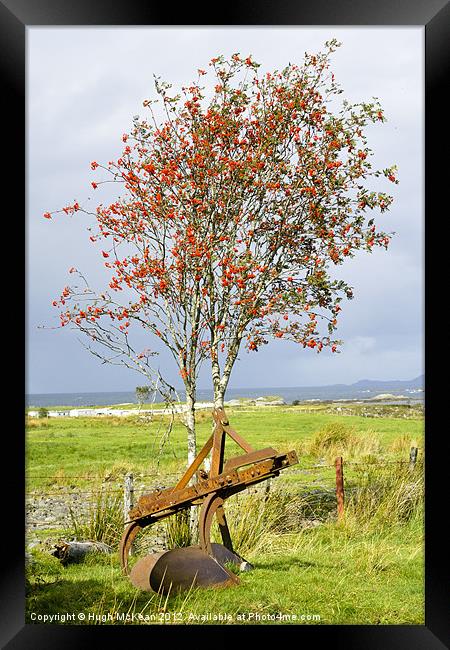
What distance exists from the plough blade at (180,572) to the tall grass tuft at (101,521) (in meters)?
1.24

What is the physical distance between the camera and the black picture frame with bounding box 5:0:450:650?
4.72 metres

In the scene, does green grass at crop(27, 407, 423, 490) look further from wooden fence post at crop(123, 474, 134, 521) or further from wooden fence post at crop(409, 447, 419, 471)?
wooden fence post at crop(409, 447, 419, 471)

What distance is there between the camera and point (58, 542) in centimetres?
608

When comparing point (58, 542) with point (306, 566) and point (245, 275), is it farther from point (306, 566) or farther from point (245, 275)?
point (245, 275)

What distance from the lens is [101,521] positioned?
621 centimetres

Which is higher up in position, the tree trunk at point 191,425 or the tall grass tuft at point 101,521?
the tree trunk at point 191,425

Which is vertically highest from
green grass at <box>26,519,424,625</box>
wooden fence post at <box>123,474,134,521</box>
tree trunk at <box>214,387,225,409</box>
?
tree trunk at <box>214,387,225,409</box>

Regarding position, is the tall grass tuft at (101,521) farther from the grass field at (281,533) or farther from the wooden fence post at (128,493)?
the grass field at (281,533)

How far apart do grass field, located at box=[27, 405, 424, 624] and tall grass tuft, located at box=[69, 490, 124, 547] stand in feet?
A: 0.52

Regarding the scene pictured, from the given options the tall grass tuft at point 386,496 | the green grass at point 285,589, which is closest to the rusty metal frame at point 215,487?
the green grass at point 285,589

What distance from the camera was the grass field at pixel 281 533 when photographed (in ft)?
15.9

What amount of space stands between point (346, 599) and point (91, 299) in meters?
2.98

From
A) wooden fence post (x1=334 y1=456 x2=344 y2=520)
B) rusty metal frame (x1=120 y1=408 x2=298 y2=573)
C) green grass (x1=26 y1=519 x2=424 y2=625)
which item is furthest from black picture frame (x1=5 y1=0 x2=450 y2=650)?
wooden fence post (x1=334 y1=456 x2=344 y2=520)

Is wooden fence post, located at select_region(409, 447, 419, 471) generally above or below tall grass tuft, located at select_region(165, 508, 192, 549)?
above
